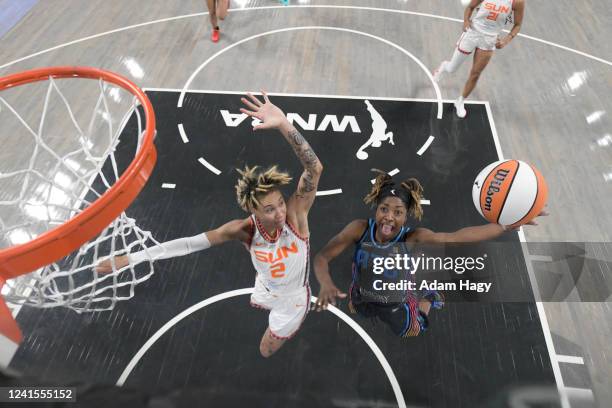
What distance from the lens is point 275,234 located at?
2.55 metres

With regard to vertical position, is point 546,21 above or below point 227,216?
above

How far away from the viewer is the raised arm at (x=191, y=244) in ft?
8.58

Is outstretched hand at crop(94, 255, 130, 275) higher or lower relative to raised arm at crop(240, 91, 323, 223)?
lower

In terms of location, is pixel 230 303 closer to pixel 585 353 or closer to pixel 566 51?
pixel 585 353

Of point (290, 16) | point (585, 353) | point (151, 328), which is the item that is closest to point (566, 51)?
point (290, 16)

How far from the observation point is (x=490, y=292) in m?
3.61

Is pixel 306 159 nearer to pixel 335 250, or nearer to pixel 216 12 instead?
pixel 335 250

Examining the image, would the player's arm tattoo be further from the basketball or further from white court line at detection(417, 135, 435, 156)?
white court line at detection(417, 135, 435, 156)

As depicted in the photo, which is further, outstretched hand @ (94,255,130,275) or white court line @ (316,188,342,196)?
white court line @ (316,188,342,196)

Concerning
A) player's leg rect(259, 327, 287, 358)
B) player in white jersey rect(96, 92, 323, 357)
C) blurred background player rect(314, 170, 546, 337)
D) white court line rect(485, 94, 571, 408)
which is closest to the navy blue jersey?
blurred background player rect(314, 170, 546, 337)

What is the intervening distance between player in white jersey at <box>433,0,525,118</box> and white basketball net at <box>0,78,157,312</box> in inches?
147

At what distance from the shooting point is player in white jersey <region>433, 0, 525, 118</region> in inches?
167

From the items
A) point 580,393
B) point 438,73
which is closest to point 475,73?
point 438,73

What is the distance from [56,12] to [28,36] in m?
0.91
